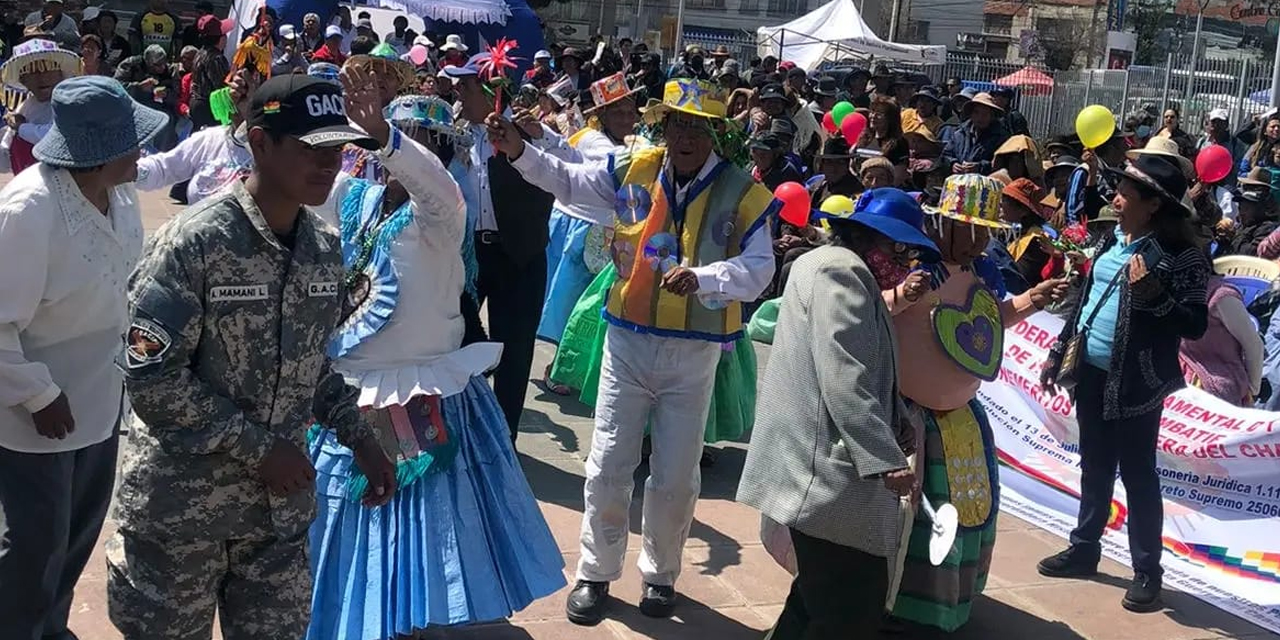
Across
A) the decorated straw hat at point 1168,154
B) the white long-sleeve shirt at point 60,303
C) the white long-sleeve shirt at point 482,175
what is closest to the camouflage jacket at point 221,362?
the white long-sleeve shirt at point 60,303

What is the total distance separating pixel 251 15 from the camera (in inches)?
778

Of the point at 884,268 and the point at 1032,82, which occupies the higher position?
the point at 1032,82

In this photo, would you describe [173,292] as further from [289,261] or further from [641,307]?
[641,307]

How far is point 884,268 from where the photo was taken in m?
4.19

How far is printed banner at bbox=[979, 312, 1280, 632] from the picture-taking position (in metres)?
6.02

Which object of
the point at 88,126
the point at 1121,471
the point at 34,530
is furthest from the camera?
the point at 1121,471

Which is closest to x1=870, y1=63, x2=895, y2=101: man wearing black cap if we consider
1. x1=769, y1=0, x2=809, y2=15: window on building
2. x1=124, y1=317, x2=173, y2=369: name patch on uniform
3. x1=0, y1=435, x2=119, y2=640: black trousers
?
x1=0, y1=435, x2=119, y2=640: black trousers

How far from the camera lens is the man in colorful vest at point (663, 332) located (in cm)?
504

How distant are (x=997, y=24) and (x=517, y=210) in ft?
221

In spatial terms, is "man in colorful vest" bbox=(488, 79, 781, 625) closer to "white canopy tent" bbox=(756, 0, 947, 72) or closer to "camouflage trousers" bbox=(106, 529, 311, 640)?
"camouflage trousers" bbox=(106, 529, 311, 640)

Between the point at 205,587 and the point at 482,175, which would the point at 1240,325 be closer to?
the point at 482,175

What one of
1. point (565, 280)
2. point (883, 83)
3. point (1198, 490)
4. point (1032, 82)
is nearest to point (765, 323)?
point (1198, 490)

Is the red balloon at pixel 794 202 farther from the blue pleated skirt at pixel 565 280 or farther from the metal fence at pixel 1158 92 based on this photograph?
the metal fence at pixel 1158 92

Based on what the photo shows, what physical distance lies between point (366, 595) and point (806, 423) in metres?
1.49
